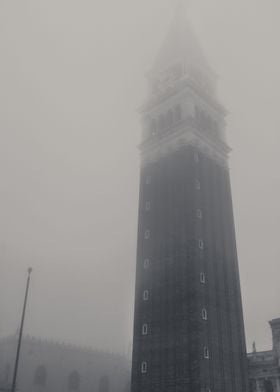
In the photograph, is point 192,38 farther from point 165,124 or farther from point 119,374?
point 119,374

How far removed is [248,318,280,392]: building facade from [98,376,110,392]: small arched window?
2972 cm

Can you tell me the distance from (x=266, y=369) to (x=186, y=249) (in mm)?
23332

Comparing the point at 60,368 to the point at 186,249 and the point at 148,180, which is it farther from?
the point at 186,249

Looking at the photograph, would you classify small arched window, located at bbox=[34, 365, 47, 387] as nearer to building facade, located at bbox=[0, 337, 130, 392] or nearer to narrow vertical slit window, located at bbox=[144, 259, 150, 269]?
building facade, located at bbox=[0, 337, 130, 392]

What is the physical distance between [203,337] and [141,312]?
808 cm

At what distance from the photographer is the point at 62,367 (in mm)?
70500

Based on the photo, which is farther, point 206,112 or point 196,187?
point 206,112

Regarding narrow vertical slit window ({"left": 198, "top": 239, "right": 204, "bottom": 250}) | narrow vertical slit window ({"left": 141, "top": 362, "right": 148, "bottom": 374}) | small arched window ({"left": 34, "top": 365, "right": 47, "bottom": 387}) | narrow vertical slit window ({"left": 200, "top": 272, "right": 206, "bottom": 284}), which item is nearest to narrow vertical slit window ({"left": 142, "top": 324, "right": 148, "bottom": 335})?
narrow vertical slit window ({"left": 141, "top": 362, "right": 148, "bottom": 374})

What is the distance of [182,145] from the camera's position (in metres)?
50.5

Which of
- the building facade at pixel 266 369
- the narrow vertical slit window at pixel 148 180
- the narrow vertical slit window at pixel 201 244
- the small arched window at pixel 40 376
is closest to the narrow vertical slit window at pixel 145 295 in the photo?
the narrow vertical slit window at pixel 201 244

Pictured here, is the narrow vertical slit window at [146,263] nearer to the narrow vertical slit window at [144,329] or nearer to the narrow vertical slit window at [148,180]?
the narrow vertical slit window at [144,329]

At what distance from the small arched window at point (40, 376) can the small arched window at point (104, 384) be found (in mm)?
11632

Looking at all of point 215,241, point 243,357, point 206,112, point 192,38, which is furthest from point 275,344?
point 192,38

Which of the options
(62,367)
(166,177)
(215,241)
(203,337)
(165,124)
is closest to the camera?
(203,337)
